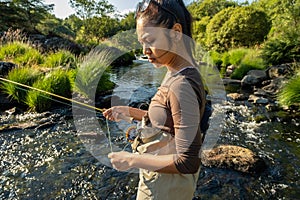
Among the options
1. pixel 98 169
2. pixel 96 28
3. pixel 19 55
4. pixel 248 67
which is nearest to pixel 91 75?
pixel 98 169

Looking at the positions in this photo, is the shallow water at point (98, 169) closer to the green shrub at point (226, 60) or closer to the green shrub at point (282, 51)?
the green shrub at point (282, 51)

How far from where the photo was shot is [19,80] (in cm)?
658

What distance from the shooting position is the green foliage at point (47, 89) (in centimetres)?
609

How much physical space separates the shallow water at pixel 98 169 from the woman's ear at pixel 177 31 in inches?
101

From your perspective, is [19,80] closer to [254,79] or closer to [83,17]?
[254,79]

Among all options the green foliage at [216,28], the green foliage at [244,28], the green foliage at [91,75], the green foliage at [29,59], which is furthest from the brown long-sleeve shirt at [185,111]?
the green foliage at [216,28]

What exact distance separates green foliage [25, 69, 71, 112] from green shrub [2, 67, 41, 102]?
0.92 feet

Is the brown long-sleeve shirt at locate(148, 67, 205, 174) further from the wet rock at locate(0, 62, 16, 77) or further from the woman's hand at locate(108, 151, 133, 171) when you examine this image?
the wet rock at locate(0, 62, 16, 77)

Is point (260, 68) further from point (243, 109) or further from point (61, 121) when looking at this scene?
point (61, 121)

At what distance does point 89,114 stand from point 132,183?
3188mm

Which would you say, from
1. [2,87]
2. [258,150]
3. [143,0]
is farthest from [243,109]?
[2,87]

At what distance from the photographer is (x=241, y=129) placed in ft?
17.8

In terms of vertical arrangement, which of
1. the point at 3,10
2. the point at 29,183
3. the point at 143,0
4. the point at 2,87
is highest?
the point at 3,10

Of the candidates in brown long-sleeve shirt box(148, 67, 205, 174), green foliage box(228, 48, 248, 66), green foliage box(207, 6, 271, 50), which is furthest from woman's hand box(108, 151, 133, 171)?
green foliage box(207, 6, 271, 50)
